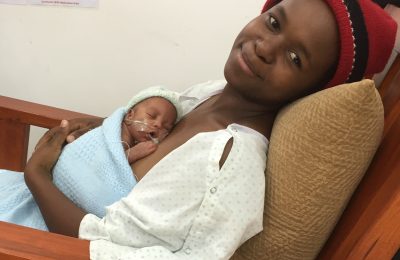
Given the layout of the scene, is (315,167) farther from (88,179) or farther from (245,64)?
(88,179)

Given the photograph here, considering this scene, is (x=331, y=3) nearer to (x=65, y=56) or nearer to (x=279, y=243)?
(x=279, y=243)

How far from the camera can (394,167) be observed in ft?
2.07

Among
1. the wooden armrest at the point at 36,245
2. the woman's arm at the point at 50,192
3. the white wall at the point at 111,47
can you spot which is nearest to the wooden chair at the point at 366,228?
the wooden armrest at the point at 36,245

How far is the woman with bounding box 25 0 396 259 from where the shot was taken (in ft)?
2.32

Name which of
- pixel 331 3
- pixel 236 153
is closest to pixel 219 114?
pixel 236 153

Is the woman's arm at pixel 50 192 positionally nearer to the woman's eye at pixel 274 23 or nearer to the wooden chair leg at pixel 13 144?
the wooden chair leg at pixel 13 144

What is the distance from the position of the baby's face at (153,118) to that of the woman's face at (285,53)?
0.19 metres

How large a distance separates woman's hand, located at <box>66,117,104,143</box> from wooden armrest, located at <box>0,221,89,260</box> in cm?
35

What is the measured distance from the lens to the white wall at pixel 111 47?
1325mm

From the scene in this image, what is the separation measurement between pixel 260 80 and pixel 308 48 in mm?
111

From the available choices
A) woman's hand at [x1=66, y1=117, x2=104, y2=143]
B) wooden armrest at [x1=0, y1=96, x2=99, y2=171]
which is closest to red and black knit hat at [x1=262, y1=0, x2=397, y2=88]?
woman's hand at [x1=66, y1=117, x2=104, y2=143]

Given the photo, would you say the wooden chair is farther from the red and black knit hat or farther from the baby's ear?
the baby's ear

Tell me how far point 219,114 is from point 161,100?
0.15m

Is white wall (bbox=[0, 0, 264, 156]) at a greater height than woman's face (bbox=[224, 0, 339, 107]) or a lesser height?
lesser
